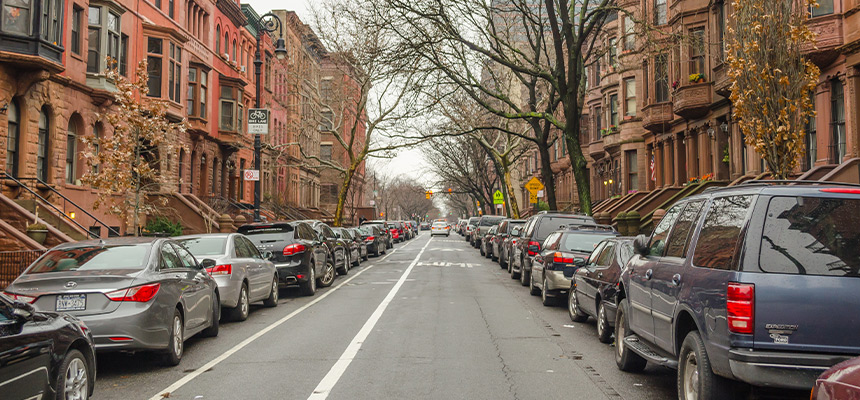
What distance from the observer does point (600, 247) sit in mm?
11969

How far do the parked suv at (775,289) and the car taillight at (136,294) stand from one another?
5.67 meters

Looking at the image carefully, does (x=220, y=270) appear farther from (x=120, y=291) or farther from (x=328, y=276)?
(x=328, y=276)

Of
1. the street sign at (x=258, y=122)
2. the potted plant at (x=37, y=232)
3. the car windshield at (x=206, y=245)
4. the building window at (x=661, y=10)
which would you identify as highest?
the building window at (x=661, y=10)

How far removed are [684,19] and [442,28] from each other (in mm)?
10833

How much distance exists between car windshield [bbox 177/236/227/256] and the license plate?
4.88 m

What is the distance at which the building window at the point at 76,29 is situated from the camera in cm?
2361

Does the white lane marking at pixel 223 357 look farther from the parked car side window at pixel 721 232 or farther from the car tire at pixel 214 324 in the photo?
the parked car side window at pixel 721 232

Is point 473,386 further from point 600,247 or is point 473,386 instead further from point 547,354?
point 600,247

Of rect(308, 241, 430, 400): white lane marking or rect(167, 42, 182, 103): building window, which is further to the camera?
rect(167, 42, 182, 103): building window

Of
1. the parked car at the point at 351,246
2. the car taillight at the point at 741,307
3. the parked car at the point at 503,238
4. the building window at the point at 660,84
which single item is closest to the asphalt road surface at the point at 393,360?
the car taillight at the point at 741,307

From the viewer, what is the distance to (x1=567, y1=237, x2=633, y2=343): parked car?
1011 centimetres

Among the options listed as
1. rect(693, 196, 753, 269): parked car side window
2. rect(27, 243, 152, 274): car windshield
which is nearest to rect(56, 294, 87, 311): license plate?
rect(27, 243, 152, 274): car windshield

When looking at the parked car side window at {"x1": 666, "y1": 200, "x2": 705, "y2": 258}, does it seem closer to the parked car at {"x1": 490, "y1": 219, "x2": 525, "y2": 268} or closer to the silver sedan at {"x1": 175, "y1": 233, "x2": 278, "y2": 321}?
the silver sedan at {"x1": 175, "y1": 233, "x2": 278, "y2": 321}

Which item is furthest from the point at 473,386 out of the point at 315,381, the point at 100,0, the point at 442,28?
the point at 100,0
